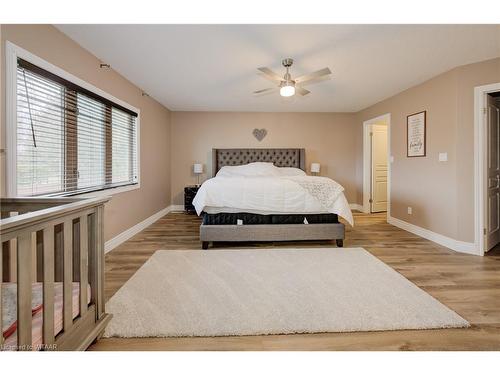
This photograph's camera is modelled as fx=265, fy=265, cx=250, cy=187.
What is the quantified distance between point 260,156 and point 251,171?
0.85m

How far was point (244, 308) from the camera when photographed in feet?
6.34

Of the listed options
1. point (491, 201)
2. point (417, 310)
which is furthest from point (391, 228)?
point (417, 310)

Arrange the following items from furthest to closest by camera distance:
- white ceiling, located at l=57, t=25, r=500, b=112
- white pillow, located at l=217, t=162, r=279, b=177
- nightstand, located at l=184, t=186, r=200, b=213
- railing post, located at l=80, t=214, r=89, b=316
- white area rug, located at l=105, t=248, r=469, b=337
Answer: nightstand, located at l=184, t=186, r=200, b=213 → white pillow, located at l=217, t=162, r=279, b=177 → white ceiling, located at l=57, t=25, r=500, b=112 → white area rug, located at l=105, t=248, r=469, b=337 → railing post, located at l=80, t=214, r=89, b=316

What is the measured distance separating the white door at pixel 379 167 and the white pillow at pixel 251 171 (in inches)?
91.4

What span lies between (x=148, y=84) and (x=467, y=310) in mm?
4468

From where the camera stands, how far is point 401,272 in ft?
8.61

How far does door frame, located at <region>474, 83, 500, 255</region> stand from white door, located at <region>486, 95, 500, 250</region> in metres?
0.09

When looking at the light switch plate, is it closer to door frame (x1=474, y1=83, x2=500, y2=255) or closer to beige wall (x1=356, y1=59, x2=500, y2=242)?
beige wall (x1=356, y1=59, x2=500, y2=242)

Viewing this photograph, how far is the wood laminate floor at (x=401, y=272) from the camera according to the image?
5.16 ft

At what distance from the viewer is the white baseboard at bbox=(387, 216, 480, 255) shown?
324cm

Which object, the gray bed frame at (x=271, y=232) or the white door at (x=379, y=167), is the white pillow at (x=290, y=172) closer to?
the white door at (x=379, y=167)

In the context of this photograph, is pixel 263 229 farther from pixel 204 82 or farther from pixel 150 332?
pixel 204 82

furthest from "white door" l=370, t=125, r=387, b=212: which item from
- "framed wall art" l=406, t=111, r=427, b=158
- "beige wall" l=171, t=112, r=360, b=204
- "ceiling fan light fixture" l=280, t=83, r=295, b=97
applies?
"ceiling fan light fixture" l=280, t=83, r=295, b=97

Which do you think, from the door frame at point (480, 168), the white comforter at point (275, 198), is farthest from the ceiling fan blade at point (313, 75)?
the door frame at point (480, 168)
